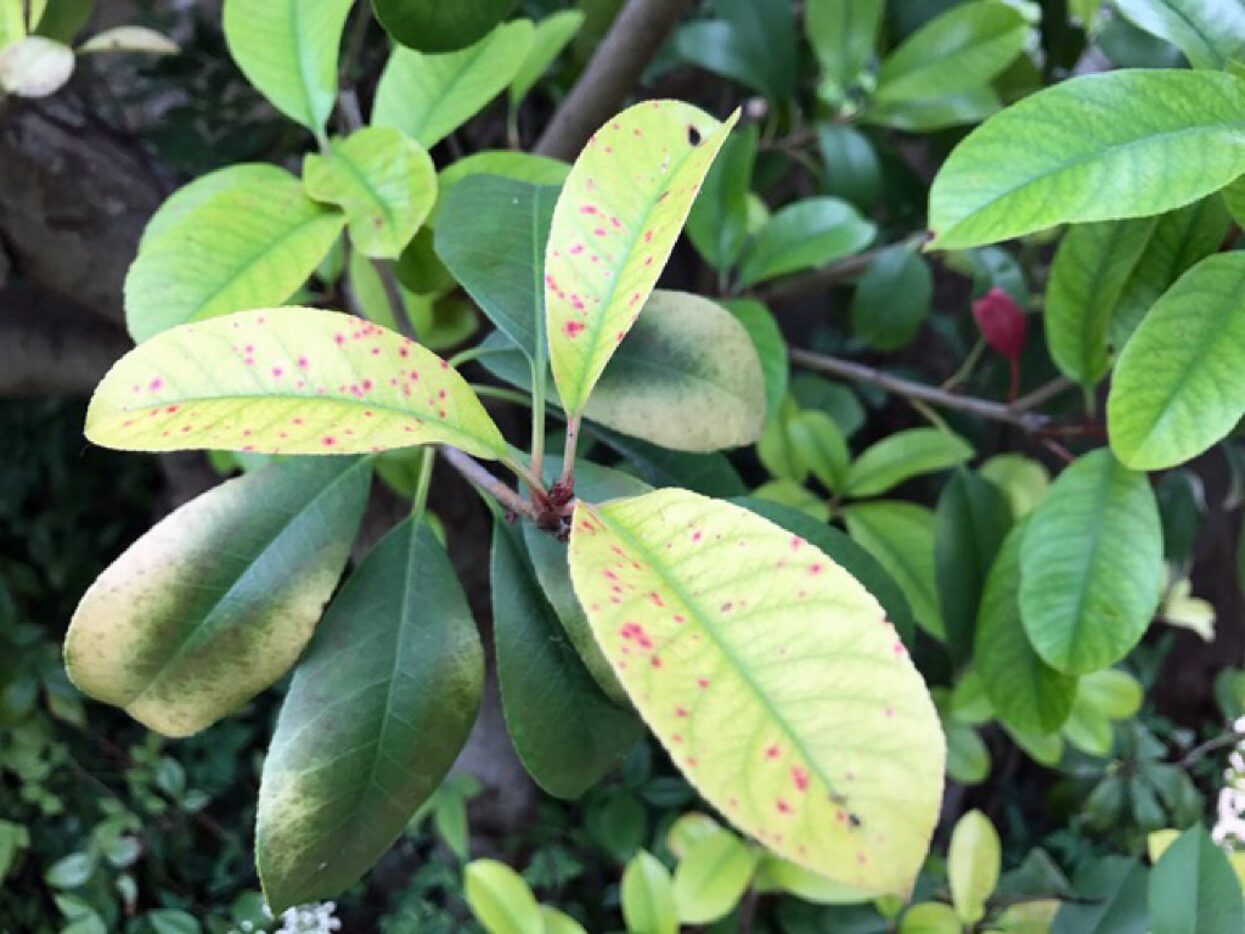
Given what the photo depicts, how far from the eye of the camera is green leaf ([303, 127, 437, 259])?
0.55m

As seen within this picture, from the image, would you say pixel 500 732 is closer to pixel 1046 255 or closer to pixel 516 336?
pixel 516 336

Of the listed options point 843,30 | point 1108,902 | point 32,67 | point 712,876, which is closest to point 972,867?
point 1108,902

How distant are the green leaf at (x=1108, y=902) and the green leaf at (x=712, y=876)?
264 mm

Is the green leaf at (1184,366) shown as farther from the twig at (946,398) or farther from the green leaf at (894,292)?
the green leaf at (894,292)

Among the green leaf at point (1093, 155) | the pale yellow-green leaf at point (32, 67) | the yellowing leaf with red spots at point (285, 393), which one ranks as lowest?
the yellowing leaf with red spots at point (285, 393)

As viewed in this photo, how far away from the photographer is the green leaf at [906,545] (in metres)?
0.87

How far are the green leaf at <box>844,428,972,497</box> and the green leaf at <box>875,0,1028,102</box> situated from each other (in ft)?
1.03

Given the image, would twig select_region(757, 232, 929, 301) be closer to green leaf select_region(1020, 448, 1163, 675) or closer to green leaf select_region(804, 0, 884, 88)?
green leaf select_region(804, 0, 884, 88)

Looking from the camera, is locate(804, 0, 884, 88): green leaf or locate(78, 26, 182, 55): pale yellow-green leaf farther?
locate(804, 0, 884, 88): green leaf

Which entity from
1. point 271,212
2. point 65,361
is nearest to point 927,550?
point 271,212

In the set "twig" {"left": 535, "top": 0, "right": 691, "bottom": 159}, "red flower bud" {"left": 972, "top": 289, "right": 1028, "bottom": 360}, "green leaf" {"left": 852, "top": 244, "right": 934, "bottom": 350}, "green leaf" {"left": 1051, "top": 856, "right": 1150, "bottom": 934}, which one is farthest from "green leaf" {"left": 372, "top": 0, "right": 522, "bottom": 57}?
"green leaf" {"left": 1051, "top": 856, "right": 1150, "bottom": 934}

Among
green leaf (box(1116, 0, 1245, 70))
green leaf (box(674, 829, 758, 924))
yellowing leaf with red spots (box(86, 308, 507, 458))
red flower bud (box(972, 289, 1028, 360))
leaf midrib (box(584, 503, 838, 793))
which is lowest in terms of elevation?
green leaf (box(674, 829, 758, 924))

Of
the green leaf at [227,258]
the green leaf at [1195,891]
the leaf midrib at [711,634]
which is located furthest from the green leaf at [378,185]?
the green leaf at [1195,891]

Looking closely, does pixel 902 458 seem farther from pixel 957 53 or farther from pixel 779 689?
pixel 779 689
